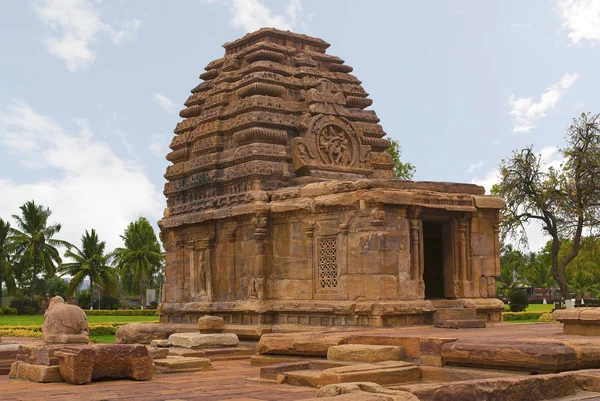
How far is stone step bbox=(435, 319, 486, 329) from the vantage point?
13.5 m

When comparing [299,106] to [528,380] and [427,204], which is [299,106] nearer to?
[427,204]

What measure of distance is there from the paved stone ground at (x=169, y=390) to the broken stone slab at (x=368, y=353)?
3.18 feet

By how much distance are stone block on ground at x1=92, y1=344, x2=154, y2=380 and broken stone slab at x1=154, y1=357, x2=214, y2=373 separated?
96 centimetres

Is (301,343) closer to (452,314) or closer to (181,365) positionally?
(181,365)

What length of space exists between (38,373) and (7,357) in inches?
97.1

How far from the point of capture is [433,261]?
17.0 m

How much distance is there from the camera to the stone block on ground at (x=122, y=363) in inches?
404

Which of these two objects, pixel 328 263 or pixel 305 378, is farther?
pixel 328 263

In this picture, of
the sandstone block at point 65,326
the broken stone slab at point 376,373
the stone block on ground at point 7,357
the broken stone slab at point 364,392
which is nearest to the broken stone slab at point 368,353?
the broken stone slab at point 376,373

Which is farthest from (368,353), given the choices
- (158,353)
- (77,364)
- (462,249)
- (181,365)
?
(462,249)

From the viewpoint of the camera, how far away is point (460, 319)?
551 inches

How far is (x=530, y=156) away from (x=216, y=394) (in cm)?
2625

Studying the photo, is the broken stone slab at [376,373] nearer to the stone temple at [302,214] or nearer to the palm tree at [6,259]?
the stone temple at [302,214]

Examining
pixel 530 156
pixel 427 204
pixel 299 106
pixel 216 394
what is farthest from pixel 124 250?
pixel 216 394
